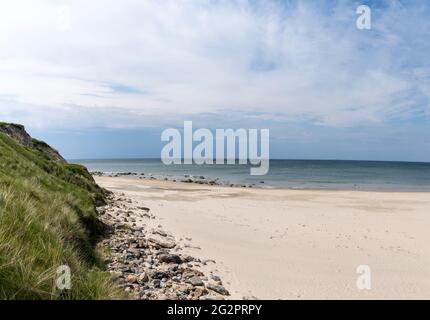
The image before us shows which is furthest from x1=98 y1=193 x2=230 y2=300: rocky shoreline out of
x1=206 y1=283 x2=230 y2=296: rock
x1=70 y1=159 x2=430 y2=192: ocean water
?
x1=70 y1=159 x2=430 y2=192: ocean water

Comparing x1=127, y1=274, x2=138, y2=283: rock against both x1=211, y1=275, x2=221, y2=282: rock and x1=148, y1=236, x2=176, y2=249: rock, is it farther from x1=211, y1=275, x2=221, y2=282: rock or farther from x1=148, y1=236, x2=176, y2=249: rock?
x1=148, y1=236, x2=176, y2=249: rock

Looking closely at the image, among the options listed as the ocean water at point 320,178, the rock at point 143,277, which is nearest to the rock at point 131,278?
the rock at point 143,277

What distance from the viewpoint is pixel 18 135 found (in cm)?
2575

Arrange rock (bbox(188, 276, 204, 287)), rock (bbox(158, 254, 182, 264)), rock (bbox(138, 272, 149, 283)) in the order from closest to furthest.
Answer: rock (bbox(138, 272, 149, 283))
rock (bbox(188, 276, 204, 287))
rock (bbox(158, 254, 182, 264))

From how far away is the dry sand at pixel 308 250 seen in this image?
30.2 feet

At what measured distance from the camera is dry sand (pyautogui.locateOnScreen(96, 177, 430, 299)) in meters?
9.20

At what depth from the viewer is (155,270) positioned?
8.90 m

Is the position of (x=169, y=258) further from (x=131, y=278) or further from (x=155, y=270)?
(x=131, y=278)

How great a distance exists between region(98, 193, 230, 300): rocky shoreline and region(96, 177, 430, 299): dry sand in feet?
2.07

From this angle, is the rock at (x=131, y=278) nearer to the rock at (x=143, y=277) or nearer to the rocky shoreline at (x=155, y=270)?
the rocky shoreline at (x=155, y=270)

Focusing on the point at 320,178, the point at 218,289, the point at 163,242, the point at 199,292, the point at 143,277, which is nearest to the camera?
the point at 199,292

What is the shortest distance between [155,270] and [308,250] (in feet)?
21.7

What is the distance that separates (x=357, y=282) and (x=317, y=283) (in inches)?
47.6

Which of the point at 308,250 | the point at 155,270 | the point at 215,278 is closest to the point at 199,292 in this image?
the point at 215,278
